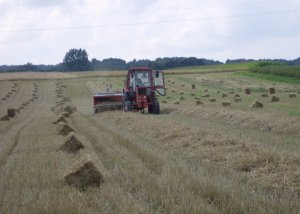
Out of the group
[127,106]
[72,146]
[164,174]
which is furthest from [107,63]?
[164,174]

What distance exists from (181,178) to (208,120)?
11.4 metres

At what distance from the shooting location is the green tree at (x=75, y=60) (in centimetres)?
10462

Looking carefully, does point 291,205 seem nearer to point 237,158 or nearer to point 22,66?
point 237,158

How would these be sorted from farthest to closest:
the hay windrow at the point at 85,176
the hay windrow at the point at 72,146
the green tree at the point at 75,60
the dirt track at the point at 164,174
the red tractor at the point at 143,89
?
the green tree at the point at 75,60, the red tractor at the point at 143,89, the hay windrow at the point at 72,146, the hay windrow at the point at 85,176, the dirt track at the point at 164,174

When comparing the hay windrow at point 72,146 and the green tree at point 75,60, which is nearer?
the hay windrow at point 72,146

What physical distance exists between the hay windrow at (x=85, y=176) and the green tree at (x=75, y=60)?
97.7m

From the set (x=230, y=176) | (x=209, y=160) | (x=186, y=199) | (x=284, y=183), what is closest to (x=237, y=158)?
(x=209, y=160)

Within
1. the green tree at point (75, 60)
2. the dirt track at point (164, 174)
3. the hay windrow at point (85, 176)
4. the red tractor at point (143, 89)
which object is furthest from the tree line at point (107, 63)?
the hay windrow at point (85, 176)

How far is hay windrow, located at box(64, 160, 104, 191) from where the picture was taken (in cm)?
713

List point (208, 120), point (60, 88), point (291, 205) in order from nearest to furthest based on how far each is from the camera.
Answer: point (291, 205)
point (208, 120)
point (60, 88)

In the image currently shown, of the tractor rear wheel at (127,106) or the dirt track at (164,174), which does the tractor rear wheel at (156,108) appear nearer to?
the tractor rear wheel at (127,106)

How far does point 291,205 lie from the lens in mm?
5590

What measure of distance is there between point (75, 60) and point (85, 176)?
9984 cm

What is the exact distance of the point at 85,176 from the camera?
7.15 meters
